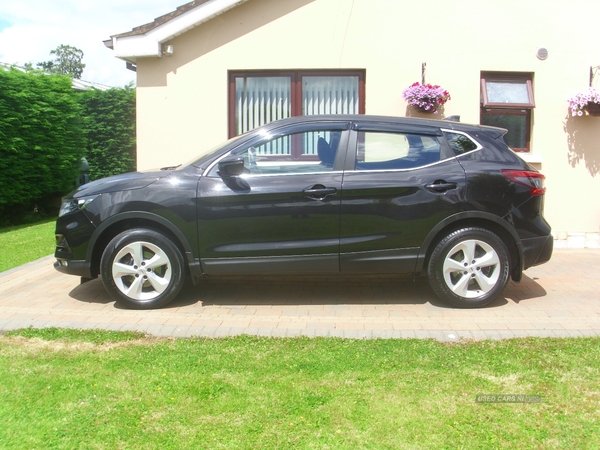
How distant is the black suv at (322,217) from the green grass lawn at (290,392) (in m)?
1.03

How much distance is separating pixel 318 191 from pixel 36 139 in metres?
9.22

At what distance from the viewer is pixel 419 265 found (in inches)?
232

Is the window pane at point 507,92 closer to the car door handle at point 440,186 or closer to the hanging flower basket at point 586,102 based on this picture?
the hanging flower basket at point 586,102

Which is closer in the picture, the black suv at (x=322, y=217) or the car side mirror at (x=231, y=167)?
the car side mirror at (x=231, y=167)

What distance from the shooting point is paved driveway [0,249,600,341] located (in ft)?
17.2

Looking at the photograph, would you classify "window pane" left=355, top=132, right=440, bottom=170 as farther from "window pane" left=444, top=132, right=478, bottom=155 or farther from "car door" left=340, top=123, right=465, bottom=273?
"window pane" left=444, top=132, right=478, bottom=155

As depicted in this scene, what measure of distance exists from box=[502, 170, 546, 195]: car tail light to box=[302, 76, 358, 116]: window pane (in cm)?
379

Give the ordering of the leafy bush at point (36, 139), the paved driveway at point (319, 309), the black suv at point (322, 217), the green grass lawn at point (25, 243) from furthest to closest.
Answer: the leafy bush at point (36, 139) < the green grass lawn at point (25, 243) < the black suv at point (322, 217) < the paved driveway at point (319, 309)

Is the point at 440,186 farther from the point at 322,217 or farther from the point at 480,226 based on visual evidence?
the point at 322,217

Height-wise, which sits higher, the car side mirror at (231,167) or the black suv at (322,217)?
the car side mirror at (231,167)

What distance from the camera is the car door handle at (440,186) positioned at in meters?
5.78

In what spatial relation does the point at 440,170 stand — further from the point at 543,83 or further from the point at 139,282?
the point at 543,83

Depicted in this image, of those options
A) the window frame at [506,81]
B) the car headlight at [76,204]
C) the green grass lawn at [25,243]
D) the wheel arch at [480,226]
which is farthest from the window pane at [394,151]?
the green grass lawn at [25,243]

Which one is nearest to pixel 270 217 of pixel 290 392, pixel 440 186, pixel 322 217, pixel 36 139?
pixel 322 217
